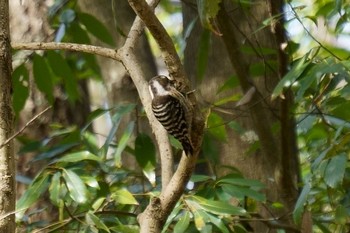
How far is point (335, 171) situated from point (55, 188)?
792mm

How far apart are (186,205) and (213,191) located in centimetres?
25

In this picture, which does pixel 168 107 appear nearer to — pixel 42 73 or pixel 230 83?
pixel 230 83

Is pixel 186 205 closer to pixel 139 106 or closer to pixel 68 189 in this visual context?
pixel 68 189

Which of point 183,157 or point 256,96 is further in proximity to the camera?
point 256,96

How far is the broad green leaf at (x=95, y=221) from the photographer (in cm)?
218

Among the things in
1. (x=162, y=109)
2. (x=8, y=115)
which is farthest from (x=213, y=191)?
(x=8, y=115)

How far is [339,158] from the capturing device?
2.08 metres

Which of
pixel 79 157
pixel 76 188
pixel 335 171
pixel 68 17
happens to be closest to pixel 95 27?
pixel 68 17

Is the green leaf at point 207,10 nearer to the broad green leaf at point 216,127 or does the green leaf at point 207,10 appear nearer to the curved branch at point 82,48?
the curved branch at point 82,48

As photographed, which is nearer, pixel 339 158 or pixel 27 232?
pixel 339 158

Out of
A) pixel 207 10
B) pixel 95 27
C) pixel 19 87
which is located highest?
pixel 95 27

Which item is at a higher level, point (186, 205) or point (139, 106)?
point (139, 106)

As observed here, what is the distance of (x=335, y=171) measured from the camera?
2.03 meters

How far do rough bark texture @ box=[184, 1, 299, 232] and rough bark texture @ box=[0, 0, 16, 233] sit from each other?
94 cm
